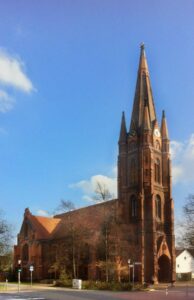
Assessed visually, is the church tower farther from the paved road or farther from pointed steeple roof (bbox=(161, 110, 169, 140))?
the paved road

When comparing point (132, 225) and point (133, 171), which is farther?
point (133, 171)

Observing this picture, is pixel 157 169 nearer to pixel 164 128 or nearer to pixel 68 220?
pixel 164 128

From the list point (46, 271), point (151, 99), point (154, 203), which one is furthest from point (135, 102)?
point (46, 271)

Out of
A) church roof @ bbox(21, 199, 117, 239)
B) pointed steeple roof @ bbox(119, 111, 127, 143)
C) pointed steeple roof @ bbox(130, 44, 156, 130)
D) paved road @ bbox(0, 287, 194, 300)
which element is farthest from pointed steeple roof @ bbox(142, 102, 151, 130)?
paved road @ bbox(0, 287, 194, 300)

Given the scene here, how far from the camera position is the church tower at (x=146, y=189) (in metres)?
67.7

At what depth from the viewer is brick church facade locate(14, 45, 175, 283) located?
6550cm

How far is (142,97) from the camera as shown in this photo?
78188mm

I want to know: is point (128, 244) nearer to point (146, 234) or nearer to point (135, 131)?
point (146, 234)

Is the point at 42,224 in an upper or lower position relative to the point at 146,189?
lower

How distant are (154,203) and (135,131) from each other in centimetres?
1279

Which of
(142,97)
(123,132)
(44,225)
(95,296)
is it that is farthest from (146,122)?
(95,296)

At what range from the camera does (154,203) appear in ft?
231

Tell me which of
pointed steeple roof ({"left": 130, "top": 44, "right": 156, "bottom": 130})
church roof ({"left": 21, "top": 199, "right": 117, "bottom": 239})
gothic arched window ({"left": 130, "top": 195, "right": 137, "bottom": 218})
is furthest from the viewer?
pointed steeple roof ({"left": 130, "top": 44, "right": 156, "bottom": 130})

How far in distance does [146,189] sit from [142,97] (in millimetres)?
16599
